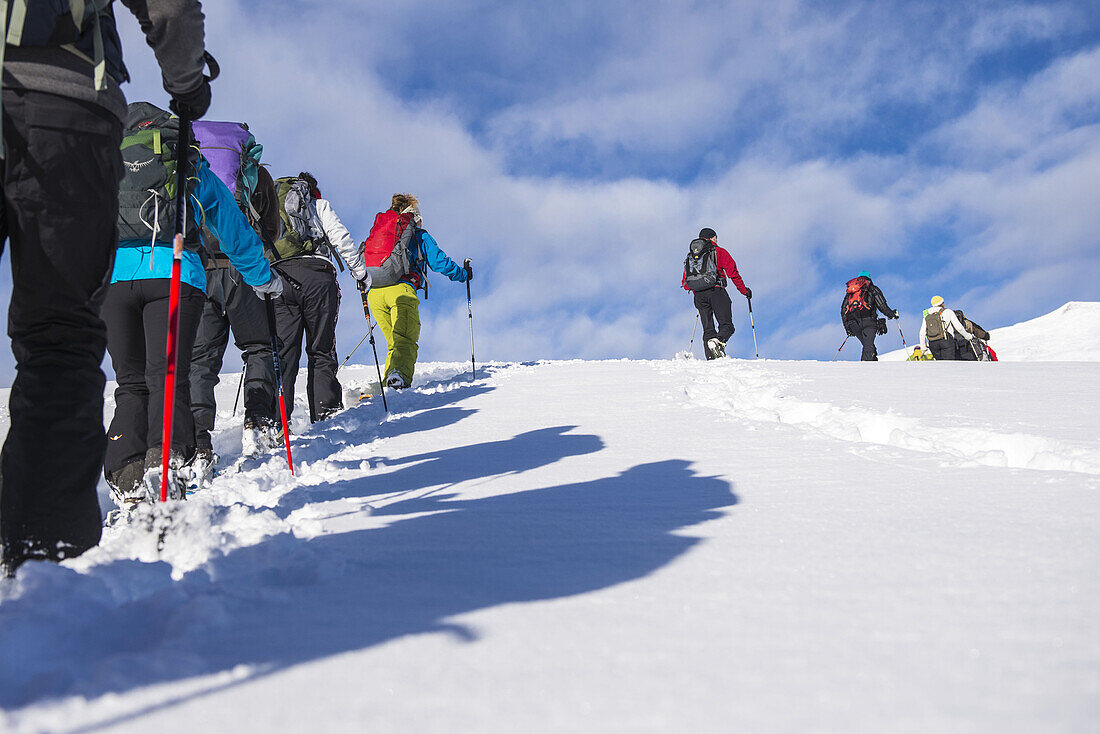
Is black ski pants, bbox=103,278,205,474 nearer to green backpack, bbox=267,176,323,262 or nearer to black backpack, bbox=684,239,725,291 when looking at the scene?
green backpack, bbox=267,176,323,262

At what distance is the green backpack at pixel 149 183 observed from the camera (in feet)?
9.82

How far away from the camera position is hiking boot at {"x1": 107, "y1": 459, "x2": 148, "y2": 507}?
2881 mm

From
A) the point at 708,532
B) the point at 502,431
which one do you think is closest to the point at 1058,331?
the point at 502,431

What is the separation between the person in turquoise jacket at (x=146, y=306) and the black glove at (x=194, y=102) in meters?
0.75

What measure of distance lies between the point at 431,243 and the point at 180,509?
655cm

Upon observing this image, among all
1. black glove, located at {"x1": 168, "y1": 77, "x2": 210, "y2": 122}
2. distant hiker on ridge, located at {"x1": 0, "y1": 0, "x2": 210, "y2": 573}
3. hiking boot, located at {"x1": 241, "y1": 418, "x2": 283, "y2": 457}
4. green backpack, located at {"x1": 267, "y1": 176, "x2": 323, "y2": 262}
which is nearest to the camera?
distant hiker on ridge, located at {"x1": 0, "y1": 0, "x2": 210, "y2": 573}

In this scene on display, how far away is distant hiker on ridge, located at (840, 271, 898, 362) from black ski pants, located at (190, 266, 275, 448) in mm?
11737

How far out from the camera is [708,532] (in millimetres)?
1987

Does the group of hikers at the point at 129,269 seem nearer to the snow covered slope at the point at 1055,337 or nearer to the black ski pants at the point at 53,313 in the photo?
the black ski pants at the point at 53,313

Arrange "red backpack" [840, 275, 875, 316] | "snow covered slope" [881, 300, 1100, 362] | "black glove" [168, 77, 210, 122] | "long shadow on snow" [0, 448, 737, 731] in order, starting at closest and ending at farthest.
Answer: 1. "long shadow on snow" [0, 448, 737, 731]
2. "black glove" [168, 77, 210, 122]
3. "red backpack" [840, 275, 875, 316]
4. "snow covered slope" [881, 300, 1100, 362]

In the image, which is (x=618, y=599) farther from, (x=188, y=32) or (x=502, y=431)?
(x=502, y=431)

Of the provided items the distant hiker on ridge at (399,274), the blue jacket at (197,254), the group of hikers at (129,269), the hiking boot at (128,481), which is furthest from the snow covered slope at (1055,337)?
the hiking boot at (128,481)

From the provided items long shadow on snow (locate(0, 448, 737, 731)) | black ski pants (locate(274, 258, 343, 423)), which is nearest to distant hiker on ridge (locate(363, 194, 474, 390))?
black ski pants (locate(274, 258, 343, 423))

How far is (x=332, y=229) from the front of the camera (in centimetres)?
625
